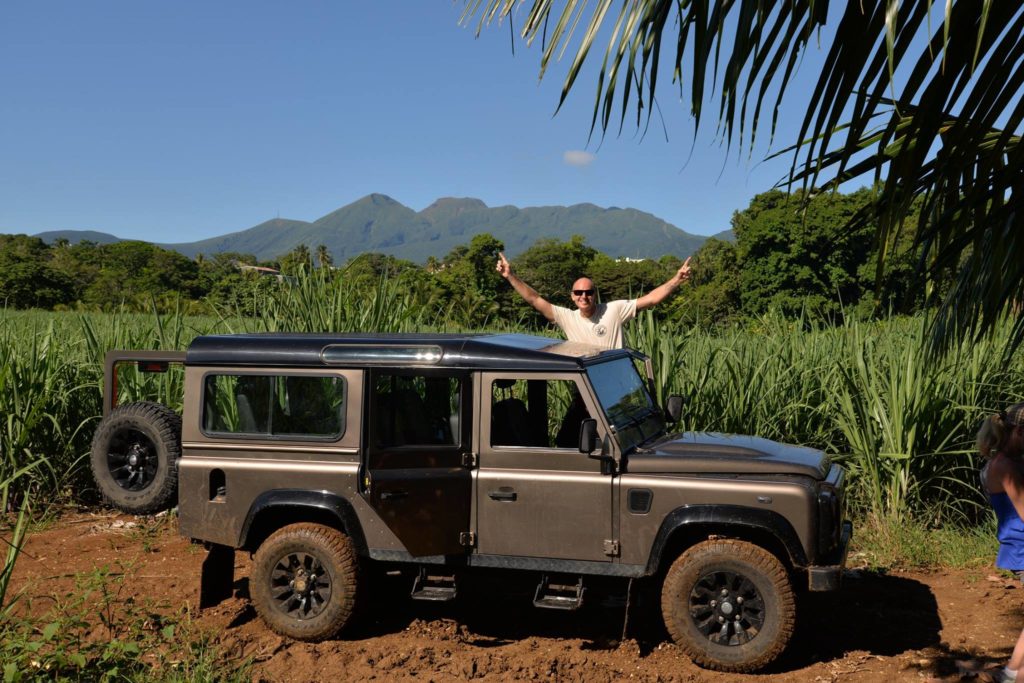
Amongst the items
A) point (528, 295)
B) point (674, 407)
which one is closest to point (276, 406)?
point (674, 407)

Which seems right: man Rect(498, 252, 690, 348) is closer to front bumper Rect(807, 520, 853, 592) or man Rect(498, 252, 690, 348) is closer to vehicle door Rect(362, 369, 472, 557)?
vehicle door Rect(362, 369, 472, 557)

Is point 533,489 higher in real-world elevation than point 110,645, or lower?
higher

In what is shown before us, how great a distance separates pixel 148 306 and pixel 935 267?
26.2 ft

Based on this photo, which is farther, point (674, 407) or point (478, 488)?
point (674, 407)

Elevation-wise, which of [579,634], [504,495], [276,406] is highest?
[276,406]

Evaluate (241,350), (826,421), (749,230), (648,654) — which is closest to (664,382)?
(826,421)

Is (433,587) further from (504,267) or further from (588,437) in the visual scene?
(504,267)

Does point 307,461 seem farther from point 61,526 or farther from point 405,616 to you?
point 61,526

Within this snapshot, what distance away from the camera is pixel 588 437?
4.79m

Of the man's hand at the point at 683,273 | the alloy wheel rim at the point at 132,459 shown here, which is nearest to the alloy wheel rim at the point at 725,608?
the man's hand at the point at 683,273

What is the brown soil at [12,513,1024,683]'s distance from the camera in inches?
195

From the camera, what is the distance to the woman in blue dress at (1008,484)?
14.6ft

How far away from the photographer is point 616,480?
4.93 m

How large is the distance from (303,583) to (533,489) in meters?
1.44
